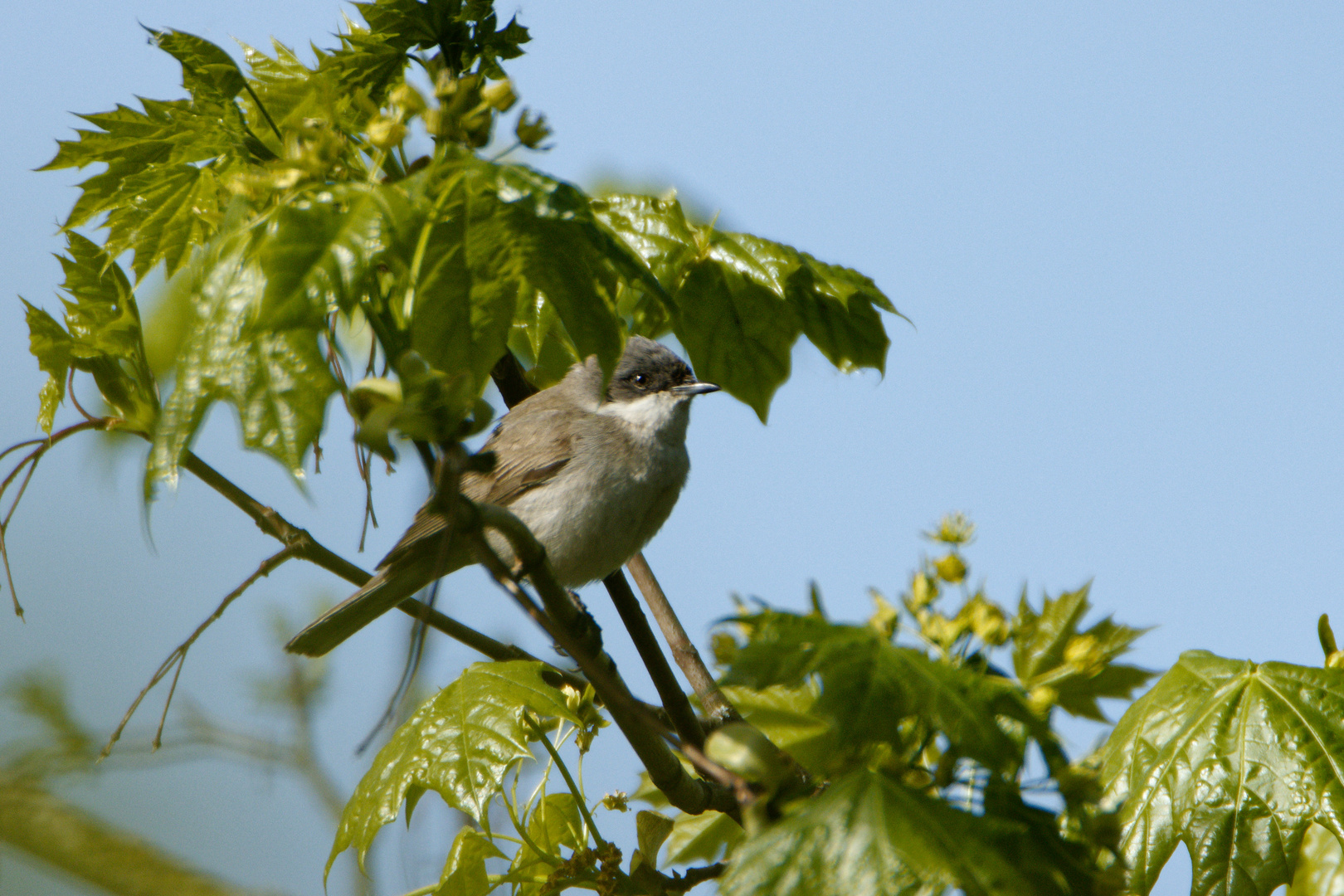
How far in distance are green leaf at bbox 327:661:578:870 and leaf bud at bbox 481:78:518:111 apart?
115 cm

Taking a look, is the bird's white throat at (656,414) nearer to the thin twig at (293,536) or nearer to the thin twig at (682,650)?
the thin twig at (682,650)

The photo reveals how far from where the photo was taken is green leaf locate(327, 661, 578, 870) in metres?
2.17

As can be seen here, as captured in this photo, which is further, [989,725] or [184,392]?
[184,392]

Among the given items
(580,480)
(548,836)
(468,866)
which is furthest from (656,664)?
(580,480)

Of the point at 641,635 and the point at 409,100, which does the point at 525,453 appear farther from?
the point at 409,100

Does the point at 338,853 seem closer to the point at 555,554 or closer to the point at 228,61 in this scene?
the point at 228,61

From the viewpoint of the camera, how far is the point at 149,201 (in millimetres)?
2389

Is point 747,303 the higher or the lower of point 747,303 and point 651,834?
the higher

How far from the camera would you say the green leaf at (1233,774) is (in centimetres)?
205

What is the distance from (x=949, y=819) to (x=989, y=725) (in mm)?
136

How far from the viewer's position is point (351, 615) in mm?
4074

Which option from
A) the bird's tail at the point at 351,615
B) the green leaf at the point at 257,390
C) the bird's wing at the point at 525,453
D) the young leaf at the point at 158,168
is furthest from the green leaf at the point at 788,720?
the bird's wing at the point at 525,453

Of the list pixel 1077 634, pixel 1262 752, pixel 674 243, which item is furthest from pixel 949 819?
pixel 674 243

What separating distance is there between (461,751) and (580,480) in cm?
219
